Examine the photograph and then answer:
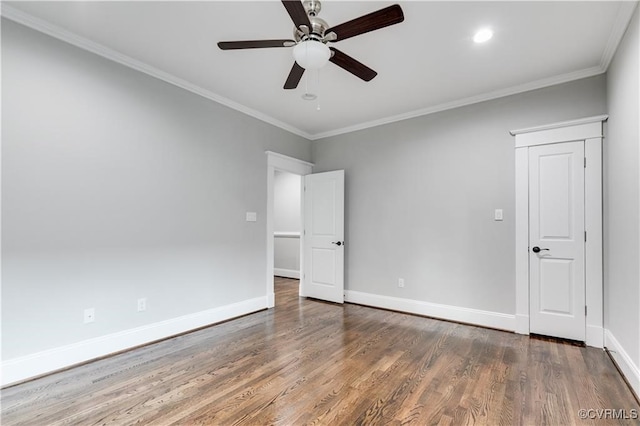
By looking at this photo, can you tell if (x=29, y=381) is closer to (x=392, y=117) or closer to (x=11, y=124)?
(x=11, y=124)

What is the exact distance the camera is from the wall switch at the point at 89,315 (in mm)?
2554

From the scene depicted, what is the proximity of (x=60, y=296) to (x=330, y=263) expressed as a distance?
312cm

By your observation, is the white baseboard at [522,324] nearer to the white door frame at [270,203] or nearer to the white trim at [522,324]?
the white trim at [522,324]

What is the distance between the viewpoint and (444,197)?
380 centimetres

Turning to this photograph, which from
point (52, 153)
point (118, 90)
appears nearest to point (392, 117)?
point (118, 90)

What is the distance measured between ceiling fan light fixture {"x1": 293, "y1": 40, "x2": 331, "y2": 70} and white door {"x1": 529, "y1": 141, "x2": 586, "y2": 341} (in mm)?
2609

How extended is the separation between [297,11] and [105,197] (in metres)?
2.23

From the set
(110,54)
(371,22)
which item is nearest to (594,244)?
(371,22)

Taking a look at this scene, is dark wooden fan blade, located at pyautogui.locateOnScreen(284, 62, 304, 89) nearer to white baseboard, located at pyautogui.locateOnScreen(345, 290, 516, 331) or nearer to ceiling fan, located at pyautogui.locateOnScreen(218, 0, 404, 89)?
ceiling fan, located at pyautogui.locateOnScreen(218, 0, 404, 89)

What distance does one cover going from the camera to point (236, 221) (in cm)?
382

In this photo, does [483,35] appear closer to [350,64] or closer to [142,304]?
[350,64]

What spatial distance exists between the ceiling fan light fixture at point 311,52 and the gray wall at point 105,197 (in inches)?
75.5

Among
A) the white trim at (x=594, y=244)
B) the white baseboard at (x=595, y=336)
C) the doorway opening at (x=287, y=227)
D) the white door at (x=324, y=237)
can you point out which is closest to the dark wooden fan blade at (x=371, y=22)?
the white trim at (x=594, y=244)

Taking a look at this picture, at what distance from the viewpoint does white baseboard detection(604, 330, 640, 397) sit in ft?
6.75
